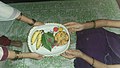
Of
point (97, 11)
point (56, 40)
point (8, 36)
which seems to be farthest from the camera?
point (97, 11)

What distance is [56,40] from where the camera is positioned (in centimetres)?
142

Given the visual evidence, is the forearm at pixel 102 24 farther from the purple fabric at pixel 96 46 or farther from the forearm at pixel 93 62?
the forearm at pixel 93 62

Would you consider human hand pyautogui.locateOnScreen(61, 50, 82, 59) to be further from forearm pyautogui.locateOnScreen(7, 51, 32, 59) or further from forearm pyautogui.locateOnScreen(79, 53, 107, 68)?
forearm pyautogui.locateOnScreen(7, 51, 32, 59)

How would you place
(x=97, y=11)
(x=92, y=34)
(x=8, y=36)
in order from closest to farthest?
(x=92, y=34), (x=8, y=36), (x=97, y=11)

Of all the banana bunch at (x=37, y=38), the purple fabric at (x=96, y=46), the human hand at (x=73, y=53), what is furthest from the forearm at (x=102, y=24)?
the banana bunch at (x=37, y=38)

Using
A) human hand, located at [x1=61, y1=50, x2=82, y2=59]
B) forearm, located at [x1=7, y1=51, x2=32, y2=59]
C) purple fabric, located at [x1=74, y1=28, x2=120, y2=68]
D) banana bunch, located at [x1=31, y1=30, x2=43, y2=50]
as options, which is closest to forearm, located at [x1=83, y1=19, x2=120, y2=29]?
purple fabric, located at [x1=74, y1=28, x2=120, y2=68]

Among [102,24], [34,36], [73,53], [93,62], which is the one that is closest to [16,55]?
[34,36]

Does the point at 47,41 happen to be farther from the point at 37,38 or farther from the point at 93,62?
the point at 93,62

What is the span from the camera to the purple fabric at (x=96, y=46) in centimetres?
146

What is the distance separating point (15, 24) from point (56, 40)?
48 cm

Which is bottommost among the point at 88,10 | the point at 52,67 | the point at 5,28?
the point at 52,67

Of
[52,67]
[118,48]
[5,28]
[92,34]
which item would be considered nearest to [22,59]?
[52,67]

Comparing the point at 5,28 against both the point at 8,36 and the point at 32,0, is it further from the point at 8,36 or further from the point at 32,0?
the point at 32,0

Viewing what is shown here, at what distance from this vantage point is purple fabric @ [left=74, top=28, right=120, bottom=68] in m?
1.46
